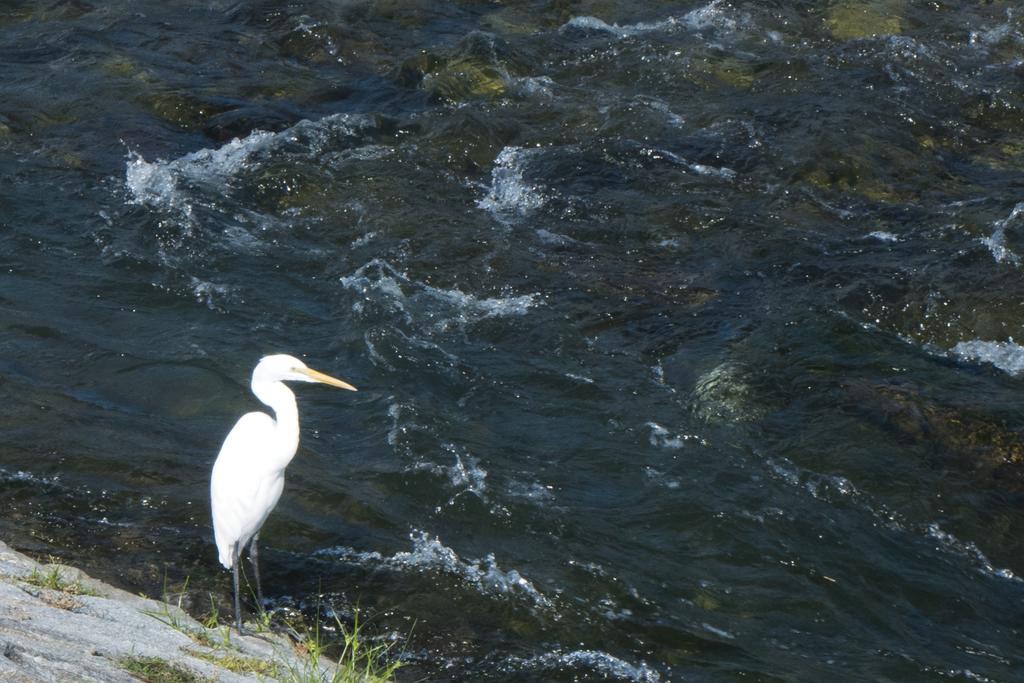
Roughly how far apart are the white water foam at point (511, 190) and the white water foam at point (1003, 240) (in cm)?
297

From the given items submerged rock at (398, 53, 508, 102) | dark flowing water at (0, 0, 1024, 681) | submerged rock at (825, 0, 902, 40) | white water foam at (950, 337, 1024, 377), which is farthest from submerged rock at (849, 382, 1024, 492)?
submerged rock at (825, 0, 902, 40)

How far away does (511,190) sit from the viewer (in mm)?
8672

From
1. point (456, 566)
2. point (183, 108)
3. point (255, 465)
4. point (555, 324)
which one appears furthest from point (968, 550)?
point (183, 108)

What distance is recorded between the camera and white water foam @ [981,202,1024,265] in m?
7.69

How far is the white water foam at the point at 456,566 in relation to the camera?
511cm

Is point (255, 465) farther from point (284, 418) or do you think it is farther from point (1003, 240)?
point (1003, 240)

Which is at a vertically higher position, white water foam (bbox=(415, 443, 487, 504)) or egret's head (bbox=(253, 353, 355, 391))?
egret's head (bbox=(253, 353, 355, 391))

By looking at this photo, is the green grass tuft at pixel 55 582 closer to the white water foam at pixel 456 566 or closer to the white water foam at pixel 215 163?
the white water foam at pixel 456 566

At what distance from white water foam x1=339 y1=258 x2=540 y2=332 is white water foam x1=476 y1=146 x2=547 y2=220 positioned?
1.10 m

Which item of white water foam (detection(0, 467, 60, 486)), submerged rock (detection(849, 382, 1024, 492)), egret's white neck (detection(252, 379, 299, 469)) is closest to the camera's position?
egret's white neck (detection(252, 379, 299, 469))

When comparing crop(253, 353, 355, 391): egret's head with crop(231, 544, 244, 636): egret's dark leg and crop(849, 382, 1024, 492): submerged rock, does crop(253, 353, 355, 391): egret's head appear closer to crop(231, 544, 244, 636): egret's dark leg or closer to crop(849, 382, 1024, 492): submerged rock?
crop(231, 544, 244, 636): egret's dark leg

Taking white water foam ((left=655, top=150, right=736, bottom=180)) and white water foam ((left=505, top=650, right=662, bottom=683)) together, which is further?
white water foam ((left=655, top=150, right=736, bottom=180))

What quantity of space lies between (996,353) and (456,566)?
3526mm

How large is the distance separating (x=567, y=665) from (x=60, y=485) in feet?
8.13
